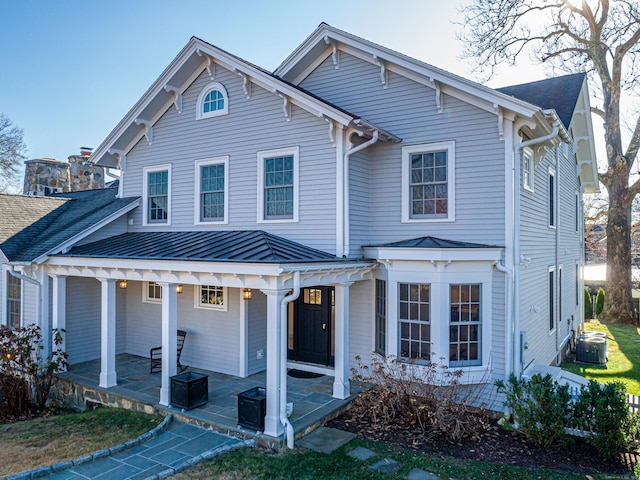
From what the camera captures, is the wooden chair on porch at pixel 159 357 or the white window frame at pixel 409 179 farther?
the wooden chair on porch at pixel 159 357

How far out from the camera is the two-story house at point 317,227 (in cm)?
823

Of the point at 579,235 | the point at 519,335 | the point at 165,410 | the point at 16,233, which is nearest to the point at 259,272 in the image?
the point at 165,410

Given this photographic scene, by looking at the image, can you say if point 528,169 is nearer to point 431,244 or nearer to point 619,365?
point 431,244

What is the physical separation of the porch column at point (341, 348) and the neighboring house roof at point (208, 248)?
787 millimetres

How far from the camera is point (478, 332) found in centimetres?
839

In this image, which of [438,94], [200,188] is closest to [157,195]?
[200,188]

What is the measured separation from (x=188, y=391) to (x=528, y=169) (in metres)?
8.25

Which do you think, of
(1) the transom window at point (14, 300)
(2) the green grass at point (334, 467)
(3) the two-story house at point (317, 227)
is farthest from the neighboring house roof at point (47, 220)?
(2) the green grass at point (334, 467)

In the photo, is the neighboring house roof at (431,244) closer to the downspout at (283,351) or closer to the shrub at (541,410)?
the downspout at (283,351)

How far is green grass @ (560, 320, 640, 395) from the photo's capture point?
11.2 meters

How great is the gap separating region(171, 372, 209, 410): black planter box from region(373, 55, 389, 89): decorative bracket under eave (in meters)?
7.13

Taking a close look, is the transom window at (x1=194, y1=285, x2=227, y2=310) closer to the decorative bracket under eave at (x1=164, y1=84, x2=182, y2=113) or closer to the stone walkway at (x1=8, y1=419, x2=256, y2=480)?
the stone walkway at (x1=8, y1=419, x2=256, y2=480)

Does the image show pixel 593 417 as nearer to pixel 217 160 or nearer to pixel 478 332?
pixel 478 332

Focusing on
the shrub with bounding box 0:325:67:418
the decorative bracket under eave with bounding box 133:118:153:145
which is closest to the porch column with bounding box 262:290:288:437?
the shrub with bounding box 0:325:67:418
